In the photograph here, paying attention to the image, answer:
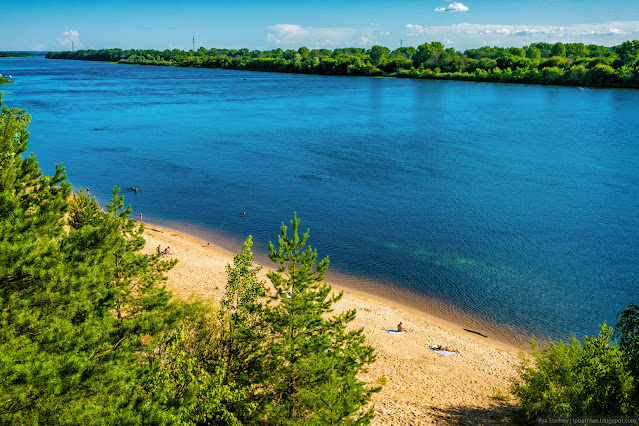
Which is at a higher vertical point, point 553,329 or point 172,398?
point 172,398

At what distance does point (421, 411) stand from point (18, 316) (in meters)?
Result: 15.0

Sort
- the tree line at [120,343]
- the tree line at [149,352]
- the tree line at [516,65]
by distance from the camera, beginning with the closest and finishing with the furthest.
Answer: the tree line at [120,343] < the tree line at [149,352] < the tree line at [516,65]

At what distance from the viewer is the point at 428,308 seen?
3109cm

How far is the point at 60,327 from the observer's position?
11.1 metres

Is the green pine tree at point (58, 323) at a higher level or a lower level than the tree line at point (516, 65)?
lower

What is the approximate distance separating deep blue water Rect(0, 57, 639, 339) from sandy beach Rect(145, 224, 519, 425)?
3519 mm

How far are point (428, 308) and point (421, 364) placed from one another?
306 inches

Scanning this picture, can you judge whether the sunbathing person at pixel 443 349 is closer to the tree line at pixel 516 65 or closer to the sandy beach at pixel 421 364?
the sandy beach at pixel 421 364

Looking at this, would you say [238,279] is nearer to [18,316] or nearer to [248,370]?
[248,370]

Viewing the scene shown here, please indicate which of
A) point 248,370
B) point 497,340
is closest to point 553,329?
point 497,340

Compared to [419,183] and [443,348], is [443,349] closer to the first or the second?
[443,348]

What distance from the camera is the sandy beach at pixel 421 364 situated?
19.5 meters

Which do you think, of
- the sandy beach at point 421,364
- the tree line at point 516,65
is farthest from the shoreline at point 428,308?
the tree line at point 516,65

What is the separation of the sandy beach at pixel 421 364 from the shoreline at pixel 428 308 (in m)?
0.17
